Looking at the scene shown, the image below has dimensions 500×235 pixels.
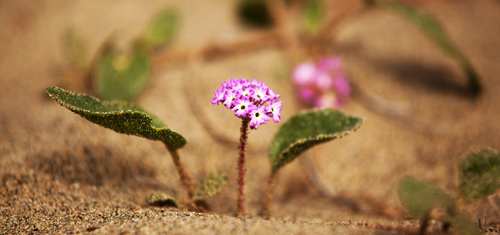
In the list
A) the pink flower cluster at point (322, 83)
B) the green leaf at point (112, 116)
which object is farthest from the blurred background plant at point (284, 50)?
the green leaf at point (112, 116)

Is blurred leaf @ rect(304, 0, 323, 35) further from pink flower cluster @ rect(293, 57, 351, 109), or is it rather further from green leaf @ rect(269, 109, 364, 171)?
green leaf @ rect(269, 109, 364, 171)

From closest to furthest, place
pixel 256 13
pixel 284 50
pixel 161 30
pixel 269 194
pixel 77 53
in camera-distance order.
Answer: pixel 269 194
pixel 77 53
pixel 161 30
pixel 284 50
pixel 256 13

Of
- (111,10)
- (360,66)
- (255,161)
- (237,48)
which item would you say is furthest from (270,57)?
(111,10)

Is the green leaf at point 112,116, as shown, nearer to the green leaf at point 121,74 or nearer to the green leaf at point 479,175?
the green leaf at point 121,74

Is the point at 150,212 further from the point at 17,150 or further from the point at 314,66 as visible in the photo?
the point at 314,66

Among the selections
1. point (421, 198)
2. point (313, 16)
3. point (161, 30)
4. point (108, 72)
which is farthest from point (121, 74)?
point (421, 198)

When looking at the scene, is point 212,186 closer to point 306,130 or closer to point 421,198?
point 306,130

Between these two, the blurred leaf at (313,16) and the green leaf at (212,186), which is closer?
the green leaf at (212,186)
